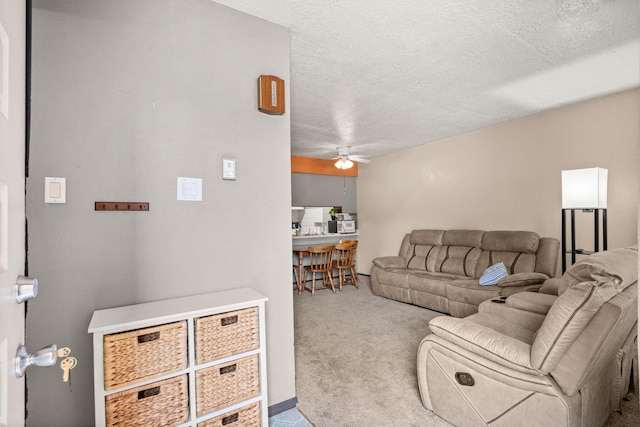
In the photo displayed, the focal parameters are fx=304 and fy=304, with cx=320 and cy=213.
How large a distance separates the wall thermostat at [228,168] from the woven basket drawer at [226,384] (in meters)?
0.97

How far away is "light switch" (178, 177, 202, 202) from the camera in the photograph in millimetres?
1611

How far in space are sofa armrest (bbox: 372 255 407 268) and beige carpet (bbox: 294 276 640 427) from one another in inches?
25.8

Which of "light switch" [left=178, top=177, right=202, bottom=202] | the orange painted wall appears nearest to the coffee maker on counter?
the orange painted wall

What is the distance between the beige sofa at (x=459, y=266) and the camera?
11.1 feet

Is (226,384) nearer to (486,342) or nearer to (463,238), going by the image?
(486,342)

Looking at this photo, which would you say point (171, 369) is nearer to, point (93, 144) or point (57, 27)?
point (93, 144)

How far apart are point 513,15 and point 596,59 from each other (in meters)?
1.13

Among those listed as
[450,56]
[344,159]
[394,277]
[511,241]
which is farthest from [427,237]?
[450,56]

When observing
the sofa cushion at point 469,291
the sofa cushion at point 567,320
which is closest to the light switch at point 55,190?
the sofa cushion at point 567,320

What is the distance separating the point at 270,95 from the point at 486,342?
70.5 inches

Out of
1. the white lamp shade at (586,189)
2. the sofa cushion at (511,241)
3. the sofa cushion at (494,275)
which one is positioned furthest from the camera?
the sofa cushion at (511,241)

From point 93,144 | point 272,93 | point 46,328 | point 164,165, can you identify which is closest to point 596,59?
point 272,93

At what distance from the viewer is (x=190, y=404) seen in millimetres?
1334
